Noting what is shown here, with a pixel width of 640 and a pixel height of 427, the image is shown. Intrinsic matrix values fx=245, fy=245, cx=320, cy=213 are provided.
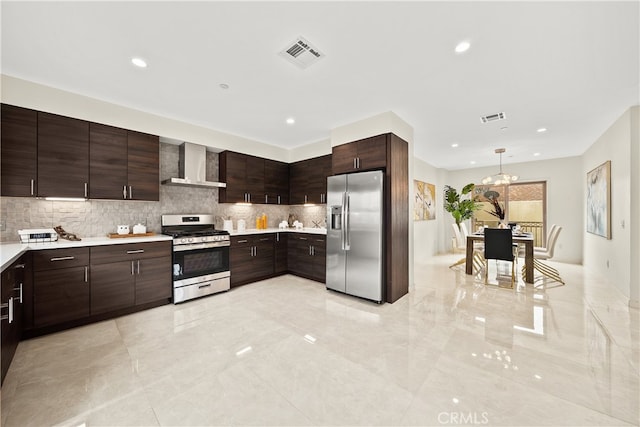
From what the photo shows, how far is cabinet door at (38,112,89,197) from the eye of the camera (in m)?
2.78

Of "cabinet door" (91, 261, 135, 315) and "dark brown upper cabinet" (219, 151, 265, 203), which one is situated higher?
"dark brown upper cabinet" (219, 151, 265, 203)

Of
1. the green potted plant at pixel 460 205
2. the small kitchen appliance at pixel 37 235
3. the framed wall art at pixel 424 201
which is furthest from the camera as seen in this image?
the green potted plant at pixel 460 205

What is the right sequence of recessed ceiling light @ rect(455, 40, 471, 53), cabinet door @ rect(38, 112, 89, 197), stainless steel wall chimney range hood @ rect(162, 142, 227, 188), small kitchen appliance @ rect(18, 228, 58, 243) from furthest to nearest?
stainless steel wall chimney range hood @ rect(162, 142, 227, 188) < cabinet door @ rect(38, 112, 89, 197) < small kitchen appliance @ rect(18, 228, 58, 243) < recessed ceiling light @ rect(455, 40, 471, 53)

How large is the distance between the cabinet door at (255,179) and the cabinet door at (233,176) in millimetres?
86

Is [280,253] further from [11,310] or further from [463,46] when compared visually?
[463,46]

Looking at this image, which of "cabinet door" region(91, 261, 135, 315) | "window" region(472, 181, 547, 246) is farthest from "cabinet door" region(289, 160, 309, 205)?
"window" region(472, 181, 547, 246)

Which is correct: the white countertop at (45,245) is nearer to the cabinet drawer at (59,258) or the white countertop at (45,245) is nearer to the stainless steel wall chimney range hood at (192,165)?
the cabinet drawer at (59,258)

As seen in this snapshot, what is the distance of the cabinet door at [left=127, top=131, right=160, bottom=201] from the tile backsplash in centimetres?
34

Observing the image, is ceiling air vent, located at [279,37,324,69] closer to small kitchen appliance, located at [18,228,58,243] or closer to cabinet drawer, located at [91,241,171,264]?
cabinet drawer, located at [91,241,171,264]

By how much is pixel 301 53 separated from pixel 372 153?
69.3 inches

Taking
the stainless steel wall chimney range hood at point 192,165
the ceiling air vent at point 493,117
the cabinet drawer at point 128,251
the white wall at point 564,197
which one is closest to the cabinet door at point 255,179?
the stainless steel wall chimney range hood at point 192,165

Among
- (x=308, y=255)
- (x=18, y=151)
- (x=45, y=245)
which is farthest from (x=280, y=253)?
(x=18, y=151)

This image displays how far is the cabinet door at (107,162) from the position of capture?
3.09 meters

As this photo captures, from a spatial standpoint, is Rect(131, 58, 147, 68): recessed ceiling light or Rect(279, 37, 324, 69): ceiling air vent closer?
Rect(279, 37, 324, 69): ceiling air vent
